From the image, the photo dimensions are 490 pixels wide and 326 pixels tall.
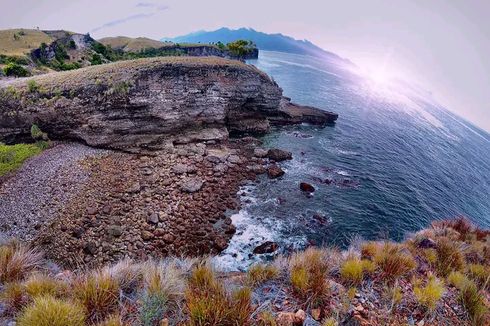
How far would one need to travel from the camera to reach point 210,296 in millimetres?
5293

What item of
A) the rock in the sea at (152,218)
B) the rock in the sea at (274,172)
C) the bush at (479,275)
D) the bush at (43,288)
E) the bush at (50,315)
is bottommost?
the rock in the sea at (152,218)

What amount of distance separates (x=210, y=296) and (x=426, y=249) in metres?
9.89

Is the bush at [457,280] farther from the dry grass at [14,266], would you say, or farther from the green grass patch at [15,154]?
the green grass patch at [15,154]

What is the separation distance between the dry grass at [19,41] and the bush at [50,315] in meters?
77.7

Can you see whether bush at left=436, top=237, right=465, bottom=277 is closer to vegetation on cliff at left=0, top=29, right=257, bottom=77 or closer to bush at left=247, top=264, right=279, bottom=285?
bush at left=247, top=264, right=279, bottom=285

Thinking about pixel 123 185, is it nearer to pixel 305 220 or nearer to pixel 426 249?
pixel 305 220

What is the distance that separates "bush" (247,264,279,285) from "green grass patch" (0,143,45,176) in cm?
2312

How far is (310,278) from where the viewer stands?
263 inches

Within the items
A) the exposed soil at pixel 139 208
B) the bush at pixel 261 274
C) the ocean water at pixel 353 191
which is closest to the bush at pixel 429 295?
the bush at pixel 261 274

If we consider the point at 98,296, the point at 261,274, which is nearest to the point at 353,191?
the point at 261,274

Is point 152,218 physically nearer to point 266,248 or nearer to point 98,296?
point 266,248

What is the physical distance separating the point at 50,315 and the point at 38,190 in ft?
64.4

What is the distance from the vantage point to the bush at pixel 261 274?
6.86 meters

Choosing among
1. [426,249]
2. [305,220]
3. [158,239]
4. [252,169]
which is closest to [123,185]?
[158,239]
